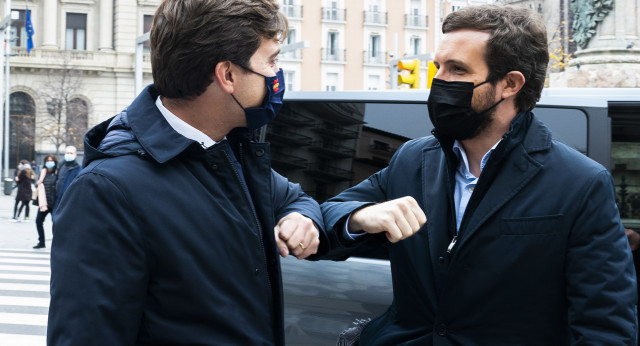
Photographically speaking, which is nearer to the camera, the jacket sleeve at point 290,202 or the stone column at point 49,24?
the jacket sleeve at point 290,202

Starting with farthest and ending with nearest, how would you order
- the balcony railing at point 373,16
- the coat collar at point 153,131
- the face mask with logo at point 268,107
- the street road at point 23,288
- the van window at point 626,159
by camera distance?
1. the balcony railing at point 373,16
2. the street road at point 23,288
3. the van window at point 626,159
4. the face mask with logo at point 268,107
5. the coat collar at point 153,131

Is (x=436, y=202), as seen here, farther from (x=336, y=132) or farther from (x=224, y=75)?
(x=336, y=132)

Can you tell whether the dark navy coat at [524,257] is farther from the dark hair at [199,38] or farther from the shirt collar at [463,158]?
the dark hair at [199,38]

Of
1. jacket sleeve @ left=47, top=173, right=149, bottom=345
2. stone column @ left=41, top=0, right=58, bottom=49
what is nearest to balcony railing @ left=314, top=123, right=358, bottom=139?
jacket sleeve @ left=47, top=173, right=149, bottom=345

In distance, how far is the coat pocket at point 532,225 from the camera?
200 centimetres

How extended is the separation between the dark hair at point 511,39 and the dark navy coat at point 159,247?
0.83 metres

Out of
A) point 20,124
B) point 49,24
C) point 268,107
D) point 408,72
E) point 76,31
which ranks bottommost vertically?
point 268,107

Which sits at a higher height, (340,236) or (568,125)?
(568,125)

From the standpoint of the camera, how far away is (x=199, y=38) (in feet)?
5.70

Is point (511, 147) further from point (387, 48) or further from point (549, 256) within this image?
point (387, 48)

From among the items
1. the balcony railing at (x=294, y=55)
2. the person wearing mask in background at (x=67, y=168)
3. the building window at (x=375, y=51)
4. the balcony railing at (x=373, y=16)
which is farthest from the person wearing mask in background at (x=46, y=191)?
the balcony railing at (x=373, y=16)

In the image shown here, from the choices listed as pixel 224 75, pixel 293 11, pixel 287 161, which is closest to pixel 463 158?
pixel 224 75

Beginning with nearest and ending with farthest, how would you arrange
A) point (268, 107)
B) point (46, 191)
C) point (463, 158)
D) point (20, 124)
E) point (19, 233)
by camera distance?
point (268, 107)
point (463, 158)
point (46, 191)
point (19, 233)
point (20, 124)

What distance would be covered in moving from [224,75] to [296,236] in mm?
453
